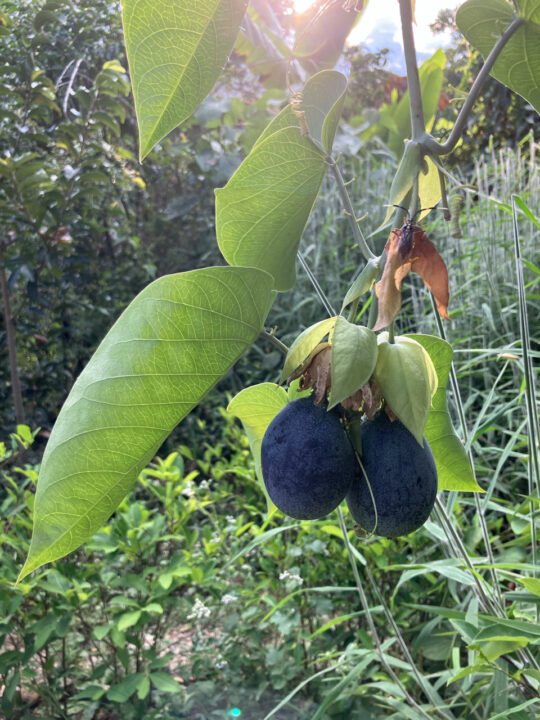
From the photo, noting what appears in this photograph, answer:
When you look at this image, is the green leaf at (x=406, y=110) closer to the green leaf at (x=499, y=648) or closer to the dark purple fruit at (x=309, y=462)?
the green leaf at (x=499, y=648)

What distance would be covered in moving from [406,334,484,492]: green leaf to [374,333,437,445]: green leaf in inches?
3.0

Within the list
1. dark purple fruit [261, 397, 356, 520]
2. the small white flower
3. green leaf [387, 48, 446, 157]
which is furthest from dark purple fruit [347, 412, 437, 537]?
green leaf [387, 48, 446, 157]

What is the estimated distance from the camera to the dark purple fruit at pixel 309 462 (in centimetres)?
27

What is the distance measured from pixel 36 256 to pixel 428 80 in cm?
186

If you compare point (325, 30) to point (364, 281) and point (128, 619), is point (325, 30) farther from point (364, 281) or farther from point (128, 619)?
point (128, 619)

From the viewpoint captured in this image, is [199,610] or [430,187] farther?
[199,610]

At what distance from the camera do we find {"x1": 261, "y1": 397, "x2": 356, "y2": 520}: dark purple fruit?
275 mm

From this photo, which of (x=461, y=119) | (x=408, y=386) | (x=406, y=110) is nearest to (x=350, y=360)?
(x=408, y=386)

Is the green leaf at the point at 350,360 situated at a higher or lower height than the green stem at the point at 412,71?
lower

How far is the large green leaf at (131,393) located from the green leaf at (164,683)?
838mm

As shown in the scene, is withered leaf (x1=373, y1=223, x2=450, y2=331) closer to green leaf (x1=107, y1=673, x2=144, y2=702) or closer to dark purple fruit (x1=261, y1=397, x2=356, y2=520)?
dark purple fruit (x1=261, y1=397, x2=356, y2=520)

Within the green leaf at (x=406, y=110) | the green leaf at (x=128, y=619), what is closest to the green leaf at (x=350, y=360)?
the green leaf at (x=128, y=619)

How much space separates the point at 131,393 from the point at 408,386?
5.0 inches

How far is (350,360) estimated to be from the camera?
0.26m
